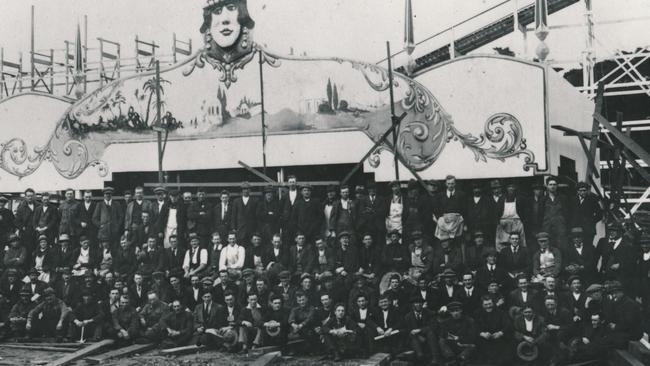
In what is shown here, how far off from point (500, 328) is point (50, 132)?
1022 cm

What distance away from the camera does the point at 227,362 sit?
1040 cm

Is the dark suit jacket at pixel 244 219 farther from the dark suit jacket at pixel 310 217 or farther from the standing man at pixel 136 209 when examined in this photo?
the standing man at pixel 136 209

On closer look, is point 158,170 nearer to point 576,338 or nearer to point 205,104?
point 205,104

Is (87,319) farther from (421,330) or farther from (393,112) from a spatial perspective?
(393,112)

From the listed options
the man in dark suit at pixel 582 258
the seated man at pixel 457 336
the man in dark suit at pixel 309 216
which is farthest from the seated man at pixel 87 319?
the man in dark suit at pixel 582 258

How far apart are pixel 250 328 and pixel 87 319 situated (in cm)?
300

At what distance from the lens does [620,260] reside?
1008 centimetres

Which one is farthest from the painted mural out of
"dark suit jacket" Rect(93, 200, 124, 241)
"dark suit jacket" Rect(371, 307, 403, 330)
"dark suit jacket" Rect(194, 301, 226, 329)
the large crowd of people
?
"dark suit jacket" Rect(194, 301, 226, 329)

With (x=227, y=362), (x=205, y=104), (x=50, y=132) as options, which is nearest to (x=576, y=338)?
(x=227, y=362)

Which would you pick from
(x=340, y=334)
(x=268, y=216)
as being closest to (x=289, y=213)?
(x=268, y=216)

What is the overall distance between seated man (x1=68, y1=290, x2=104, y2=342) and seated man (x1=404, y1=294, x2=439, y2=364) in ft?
16.6

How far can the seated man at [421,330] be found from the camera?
394 inches

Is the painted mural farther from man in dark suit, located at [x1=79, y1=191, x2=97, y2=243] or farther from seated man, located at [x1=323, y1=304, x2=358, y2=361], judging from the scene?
seated man, located at [x1=323, y1=304, x2=358, y2=361]

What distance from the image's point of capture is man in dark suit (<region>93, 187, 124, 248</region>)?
1331 cm
